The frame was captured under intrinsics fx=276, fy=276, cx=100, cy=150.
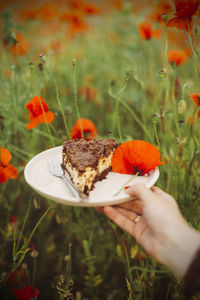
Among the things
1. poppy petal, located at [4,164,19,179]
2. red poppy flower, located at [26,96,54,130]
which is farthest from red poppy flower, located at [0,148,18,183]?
red poppy flower, located at [26,96,54,130]

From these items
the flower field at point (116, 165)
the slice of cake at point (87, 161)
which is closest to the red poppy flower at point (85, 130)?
the flower field at point (116, 165)

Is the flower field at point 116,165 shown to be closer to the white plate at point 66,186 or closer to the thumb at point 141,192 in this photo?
the white plate at point 66,186

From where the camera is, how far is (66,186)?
3.11ft

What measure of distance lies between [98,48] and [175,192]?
5.86 feet

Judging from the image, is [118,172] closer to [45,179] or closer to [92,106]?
[45,179]

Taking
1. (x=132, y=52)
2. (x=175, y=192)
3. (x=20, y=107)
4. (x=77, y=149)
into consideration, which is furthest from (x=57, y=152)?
(x=132, y=52)

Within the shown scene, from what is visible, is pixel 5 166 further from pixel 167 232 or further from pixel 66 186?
pixel 167 232

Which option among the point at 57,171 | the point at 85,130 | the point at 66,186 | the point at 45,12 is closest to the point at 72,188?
the point at 66,186

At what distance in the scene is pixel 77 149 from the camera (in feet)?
3.38

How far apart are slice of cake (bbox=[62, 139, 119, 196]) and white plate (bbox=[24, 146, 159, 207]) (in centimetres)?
3

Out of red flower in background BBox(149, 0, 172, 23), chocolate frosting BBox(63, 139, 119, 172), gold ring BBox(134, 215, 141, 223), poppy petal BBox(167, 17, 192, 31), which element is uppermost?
red flower in background BBox(149, 0, 172, 23)

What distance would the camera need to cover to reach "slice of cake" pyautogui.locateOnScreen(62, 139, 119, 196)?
0.96m

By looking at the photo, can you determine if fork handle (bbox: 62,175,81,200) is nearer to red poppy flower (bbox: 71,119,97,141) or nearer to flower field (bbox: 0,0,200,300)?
flower field (bbox: 0,0,200,300)

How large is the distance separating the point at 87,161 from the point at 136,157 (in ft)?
0.58
